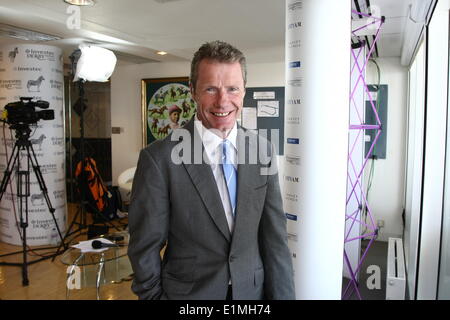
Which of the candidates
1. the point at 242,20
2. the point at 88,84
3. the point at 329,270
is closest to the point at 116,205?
the point at 88,84

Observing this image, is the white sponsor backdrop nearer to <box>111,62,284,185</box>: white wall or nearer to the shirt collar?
<box>111,62,284,185</box>: white wall

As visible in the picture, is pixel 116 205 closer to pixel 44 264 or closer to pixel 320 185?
pixel 44 264

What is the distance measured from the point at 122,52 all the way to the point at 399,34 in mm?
3370

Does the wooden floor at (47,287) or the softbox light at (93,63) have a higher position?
the softbox light at (93,63)

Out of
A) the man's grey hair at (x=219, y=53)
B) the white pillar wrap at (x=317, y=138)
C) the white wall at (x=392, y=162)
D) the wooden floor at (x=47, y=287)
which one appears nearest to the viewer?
the man's grey hair at (x=219, y=53)

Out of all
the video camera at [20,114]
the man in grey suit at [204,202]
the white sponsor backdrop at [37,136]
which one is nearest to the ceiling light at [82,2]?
the video camera at [20,114]

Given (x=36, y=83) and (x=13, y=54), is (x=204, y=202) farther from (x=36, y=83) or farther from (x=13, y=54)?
(x=13, y=54)

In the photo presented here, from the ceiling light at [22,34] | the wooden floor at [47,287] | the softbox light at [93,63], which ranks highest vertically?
the ceiling light at [22,34]

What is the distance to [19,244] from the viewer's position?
4.49 metres

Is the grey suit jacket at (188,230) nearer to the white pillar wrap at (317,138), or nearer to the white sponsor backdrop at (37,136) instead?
the white pillar wrap at (317,138)

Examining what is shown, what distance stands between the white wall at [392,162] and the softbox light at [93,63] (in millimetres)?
3223

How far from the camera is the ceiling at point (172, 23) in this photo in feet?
9.48

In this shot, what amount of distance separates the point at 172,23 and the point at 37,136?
84.9 inches

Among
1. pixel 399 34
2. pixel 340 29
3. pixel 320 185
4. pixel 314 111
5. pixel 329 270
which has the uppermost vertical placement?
pixel 399 34
